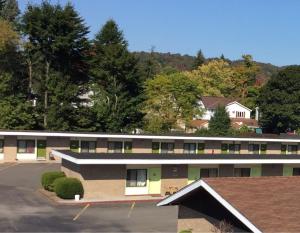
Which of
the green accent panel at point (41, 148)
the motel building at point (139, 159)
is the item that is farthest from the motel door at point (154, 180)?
the green accent panel at point (41, 148)

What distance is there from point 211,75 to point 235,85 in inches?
348

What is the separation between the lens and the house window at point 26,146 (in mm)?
56625

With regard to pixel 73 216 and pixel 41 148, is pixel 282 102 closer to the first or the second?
pixel 41 148

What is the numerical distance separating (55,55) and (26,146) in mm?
17082

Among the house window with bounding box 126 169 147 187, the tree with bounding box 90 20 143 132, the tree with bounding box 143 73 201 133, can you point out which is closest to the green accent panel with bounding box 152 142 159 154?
the tree with bounding box 90 20 143 132

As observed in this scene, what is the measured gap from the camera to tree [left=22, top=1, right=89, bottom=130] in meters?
67.7

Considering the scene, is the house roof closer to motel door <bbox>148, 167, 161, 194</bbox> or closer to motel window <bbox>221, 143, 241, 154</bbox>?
motel door <bbox>148, 167, 161, 194</bbox>

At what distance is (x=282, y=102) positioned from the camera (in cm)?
9644

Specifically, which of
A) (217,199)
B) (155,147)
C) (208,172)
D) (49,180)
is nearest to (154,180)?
(208,172)

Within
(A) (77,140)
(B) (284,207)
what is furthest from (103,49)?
(B) (284,207)

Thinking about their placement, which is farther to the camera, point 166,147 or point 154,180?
point 166,147

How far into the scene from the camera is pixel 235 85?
122 meters

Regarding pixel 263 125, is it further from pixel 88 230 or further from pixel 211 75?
pixel 88 230

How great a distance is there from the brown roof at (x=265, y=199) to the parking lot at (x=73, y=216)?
14.7 metres
